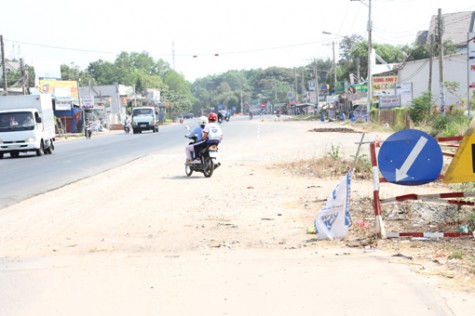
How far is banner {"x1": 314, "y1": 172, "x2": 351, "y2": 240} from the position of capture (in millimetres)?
8320

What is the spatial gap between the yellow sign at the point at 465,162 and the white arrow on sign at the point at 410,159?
17.5 inches

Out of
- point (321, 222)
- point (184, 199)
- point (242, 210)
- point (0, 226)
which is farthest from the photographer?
point (184, 199)

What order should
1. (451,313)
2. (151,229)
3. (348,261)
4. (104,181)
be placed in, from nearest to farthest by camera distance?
(451,313)
(348,261)
(151,229)
(104,181)

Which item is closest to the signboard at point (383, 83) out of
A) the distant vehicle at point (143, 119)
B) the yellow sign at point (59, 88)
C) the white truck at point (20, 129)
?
the distant vehicle at point (143, 119)

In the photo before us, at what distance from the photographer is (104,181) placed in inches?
696

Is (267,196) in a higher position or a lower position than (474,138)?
lower

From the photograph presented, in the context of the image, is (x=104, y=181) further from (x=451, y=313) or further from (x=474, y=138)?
(x=451, y=313)

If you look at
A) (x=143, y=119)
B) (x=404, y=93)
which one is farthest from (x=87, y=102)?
(x=404, y=93)

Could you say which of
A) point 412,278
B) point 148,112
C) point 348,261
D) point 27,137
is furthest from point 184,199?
point 148,112

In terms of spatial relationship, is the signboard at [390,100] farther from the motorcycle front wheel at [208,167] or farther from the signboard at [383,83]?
the motorcycle front wheel at [208,167]

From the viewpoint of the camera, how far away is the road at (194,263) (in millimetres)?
5680

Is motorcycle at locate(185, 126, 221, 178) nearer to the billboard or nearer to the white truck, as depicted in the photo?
the white truck

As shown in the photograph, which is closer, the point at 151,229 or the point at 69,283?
the point at 69,283

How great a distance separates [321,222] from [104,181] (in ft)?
33.1
